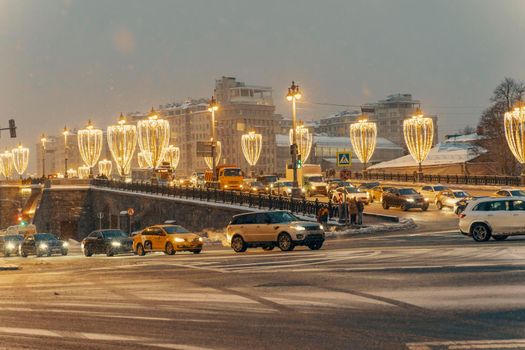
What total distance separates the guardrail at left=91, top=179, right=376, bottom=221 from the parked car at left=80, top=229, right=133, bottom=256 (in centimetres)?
1168

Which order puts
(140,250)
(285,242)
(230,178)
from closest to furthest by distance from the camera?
(285,242)
(140,250)
(230,178)

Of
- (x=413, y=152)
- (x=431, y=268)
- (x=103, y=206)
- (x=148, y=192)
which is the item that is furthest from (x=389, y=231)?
(x=103, y=206)

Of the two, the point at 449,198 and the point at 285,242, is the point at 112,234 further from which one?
the point at 449,198

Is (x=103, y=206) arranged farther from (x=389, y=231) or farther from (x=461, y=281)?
(x=461, y=281)

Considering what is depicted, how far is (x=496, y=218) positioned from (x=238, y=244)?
9.97 m

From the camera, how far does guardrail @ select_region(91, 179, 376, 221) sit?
154 feet

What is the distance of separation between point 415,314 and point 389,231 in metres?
28.1

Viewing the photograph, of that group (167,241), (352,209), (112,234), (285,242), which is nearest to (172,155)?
(352,209)

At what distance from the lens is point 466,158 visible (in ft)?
347

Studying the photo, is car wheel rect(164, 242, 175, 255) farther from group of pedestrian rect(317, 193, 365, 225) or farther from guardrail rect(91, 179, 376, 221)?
guardrail rect(91, 179, 376, 221)

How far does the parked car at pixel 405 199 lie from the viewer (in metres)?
55.6

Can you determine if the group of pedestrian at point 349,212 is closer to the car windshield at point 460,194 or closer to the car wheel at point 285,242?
the car wheel at point 285,242

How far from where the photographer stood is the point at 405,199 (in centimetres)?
5597

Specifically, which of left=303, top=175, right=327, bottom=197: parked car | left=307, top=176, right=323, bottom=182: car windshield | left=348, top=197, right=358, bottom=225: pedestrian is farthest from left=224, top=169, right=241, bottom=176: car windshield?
left=348, top=197, right=358, bottom=225: pedestrian
